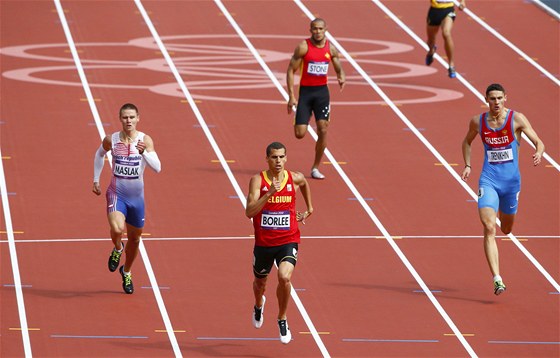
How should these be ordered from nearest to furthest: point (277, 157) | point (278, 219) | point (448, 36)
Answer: point (277, 157), point (278, 219), point (448, 36)

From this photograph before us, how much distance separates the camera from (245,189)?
1922 cm

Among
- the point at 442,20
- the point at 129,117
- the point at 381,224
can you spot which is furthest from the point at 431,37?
the point at 129,117

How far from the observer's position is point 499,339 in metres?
14.4

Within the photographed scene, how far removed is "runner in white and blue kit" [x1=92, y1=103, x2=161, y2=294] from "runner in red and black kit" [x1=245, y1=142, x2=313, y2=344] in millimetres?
1522

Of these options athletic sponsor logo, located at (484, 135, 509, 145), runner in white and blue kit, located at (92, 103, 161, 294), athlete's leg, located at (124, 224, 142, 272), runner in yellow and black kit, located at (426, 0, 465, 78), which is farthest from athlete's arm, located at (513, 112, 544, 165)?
runner in yellow and black kit, located at (426, 0, 465, 78)

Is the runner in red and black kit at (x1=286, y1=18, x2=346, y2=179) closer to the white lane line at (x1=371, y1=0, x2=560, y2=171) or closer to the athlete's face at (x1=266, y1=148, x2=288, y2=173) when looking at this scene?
the white lane line at (x1=371, y1=0, x2=560, y2=171)

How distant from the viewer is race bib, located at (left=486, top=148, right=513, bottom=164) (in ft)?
50.4

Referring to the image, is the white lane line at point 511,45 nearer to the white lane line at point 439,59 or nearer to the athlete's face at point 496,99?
the white lane line at point 439,59

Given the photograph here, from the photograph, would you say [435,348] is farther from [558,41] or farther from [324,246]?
[558,41]

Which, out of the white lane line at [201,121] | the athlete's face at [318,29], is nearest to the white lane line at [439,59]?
the athlete's face at [318,29]

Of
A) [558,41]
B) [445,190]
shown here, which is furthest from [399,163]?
[558,41]

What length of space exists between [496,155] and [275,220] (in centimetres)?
298

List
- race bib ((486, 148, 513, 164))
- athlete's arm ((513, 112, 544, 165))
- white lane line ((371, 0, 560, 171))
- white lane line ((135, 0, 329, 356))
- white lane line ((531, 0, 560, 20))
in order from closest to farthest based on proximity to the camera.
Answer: athlete's arm ((513, 112, 544, 165))
white lane line ((135, 0, 329, 356))
race bib ((486, 148, 513, 164))
white lane line ((371, 0, 560, 171))
white lane line ((531, 0, 560, 20))

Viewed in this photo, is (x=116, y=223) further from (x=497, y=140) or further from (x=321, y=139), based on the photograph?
(x=321, y=139)
